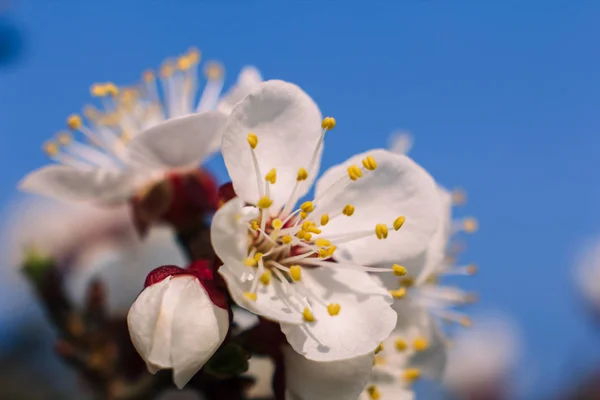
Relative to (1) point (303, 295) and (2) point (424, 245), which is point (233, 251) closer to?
(1) point (303, 295)

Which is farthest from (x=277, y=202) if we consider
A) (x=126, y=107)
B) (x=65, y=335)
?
(x=65, y=335)

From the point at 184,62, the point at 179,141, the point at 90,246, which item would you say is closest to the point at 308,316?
the point at 179,141

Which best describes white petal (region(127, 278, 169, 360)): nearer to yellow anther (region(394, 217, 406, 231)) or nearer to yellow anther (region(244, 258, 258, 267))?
yellow anther (region(244, 258, 258, 267))

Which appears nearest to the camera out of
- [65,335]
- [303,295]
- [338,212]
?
[303,295]

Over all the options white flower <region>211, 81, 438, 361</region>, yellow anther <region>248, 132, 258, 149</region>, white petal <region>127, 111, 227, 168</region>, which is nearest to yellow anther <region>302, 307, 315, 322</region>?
white flower <region>211, 81, 438, 361</region>

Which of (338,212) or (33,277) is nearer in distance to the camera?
(338,212)

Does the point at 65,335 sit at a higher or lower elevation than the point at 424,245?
lower

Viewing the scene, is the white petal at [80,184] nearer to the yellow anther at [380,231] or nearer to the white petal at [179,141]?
the white petal at [179,141]

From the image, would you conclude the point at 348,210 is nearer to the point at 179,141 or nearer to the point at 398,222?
the point at 398,222
